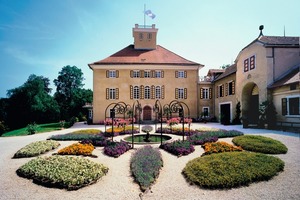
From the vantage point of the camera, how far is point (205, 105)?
2795cm

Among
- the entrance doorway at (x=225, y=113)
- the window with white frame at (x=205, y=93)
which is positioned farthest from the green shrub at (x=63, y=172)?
the window with white frame at (x=205, y=93)

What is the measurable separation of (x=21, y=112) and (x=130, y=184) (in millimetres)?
43148

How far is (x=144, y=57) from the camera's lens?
27.6 metres

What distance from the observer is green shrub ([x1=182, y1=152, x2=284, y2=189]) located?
17.1 ft

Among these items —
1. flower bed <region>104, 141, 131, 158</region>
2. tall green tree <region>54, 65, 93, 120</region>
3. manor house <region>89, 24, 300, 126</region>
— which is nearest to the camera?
flower bed <region>104, 141, 131, 158</region>

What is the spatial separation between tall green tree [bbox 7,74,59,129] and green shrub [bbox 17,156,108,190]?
35656mm

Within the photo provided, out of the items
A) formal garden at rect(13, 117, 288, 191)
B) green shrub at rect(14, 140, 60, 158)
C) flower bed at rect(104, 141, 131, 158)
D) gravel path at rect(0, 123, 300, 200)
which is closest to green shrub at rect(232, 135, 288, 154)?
formal garden at rect(13, 117, 288, 191)

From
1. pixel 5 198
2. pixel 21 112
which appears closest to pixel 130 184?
pixel 5 198

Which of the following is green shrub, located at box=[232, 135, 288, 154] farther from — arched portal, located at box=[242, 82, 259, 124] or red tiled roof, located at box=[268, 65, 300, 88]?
arched portal, located at box=[242, 82, 259, 124]

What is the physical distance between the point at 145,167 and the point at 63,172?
2.94 m

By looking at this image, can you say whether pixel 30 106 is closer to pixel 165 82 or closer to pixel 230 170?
pixel 165 82

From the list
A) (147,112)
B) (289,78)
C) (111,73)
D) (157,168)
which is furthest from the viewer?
(147,112)

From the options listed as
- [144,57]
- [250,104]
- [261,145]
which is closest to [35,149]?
[261,145]

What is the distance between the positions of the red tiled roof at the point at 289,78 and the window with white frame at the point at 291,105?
53.7 inches
